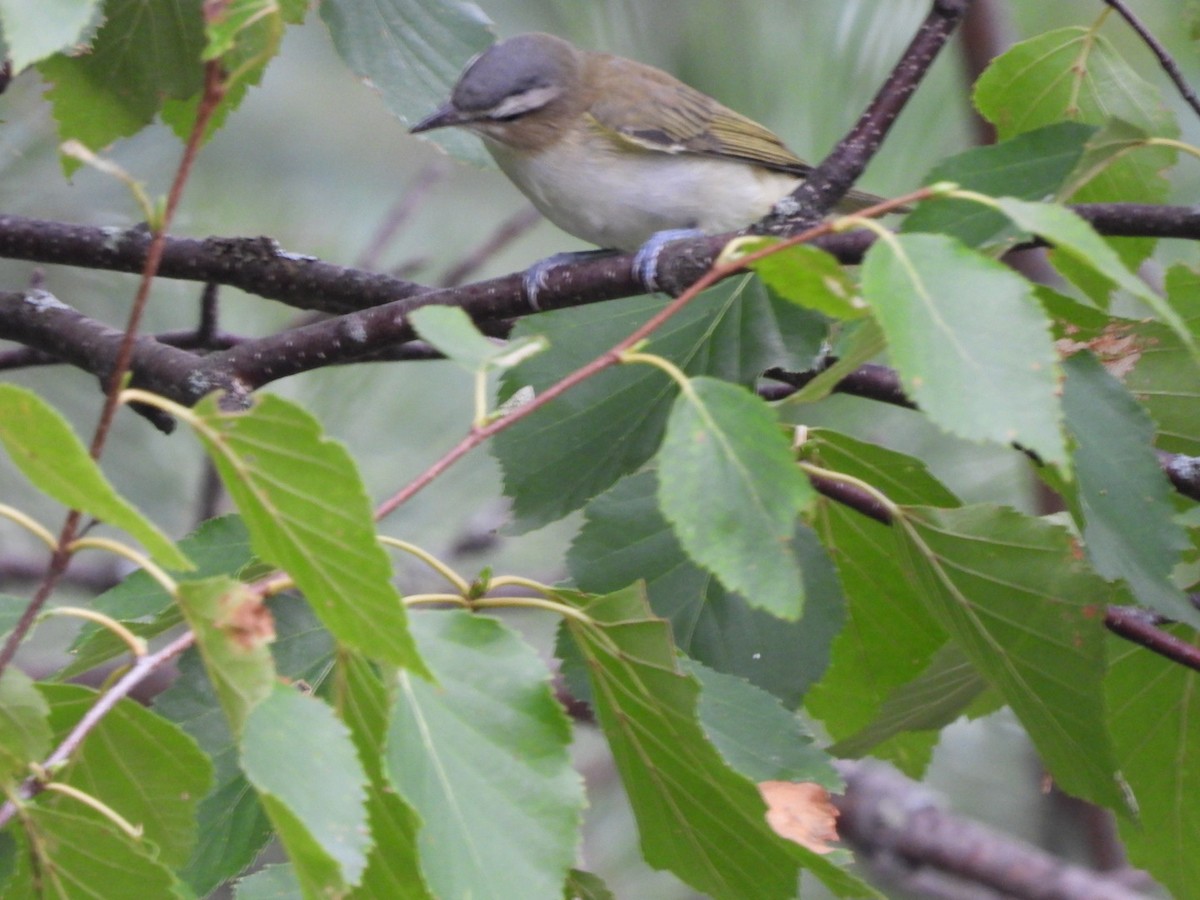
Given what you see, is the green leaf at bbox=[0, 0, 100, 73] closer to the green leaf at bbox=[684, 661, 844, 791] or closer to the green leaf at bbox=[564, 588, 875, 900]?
the green leaf at bbox=[564, 588, 875, 900]

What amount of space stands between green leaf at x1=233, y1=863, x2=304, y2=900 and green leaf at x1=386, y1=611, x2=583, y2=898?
0.30 metres

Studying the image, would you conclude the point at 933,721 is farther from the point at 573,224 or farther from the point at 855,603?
the point at 573,224

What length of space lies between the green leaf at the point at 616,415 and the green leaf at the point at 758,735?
1.07ft

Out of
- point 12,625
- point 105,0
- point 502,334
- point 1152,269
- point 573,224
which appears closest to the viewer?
point 12,625

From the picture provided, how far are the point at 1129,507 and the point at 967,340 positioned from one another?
54 cm

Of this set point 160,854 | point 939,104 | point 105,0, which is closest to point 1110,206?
point 160,854

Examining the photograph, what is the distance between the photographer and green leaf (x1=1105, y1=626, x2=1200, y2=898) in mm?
1618

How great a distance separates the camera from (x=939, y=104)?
4082 mm

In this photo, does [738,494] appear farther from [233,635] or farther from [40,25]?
[40,25]

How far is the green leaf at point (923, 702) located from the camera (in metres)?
1.62

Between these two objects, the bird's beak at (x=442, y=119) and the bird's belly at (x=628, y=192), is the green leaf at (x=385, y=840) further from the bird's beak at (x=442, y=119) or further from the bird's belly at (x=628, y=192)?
the bird's belly at (x=628, y=192)

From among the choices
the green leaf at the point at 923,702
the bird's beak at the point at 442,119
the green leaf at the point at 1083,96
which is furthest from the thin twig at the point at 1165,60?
the bird's beak at the point at 442,119

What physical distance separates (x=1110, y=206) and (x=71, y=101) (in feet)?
4.30

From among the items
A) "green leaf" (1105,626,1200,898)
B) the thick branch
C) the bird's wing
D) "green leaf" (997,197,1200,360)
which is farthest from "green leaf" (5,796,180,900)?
the thick branch
